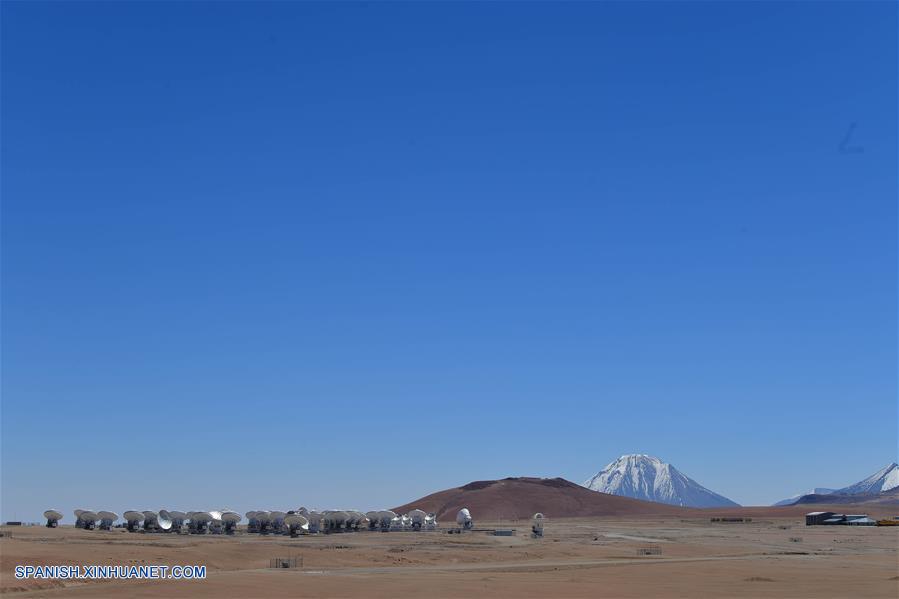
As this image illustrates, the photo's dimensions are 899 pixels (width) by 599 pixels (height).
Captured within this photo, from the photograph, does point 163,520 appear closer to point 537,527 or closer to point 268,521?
point 268,521

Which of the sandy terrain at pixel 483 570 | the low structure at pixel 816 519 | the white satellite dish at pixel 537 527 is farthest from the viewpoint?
the low structure at pixel 816 519

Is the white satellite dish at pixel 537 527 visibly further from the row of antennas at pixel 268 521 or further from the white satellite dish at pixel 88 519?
the white satellite dish at pixel 88 519

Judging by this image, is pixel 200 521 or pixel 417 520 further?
pixel 417 520

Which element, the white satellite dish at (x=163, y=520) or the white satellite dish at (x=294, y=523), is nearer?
the white satellite dish at (x=294, y=523)

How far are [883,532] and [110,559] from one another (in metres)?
116

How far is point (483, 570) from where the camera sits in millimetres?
71938

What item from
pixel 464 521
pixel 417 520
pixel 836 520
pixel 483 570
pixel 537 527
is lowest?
pixel 483 570

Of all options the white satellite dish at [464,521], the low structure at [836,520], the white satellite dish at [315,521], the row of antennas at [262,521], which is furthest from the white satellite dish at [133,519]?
the low structure at [836,520]

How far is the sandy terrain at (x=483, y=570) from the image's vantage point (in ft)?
183

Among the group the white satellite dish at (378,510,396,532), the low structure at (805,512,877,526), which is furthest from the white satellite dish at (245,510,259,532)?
the low structure at (805,512,877,526)

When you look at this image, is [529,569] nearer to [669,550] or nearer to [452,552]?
[452,552]

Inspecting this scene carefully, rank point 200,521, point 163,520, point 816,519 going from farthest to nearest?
point 816,519 < point 163,520 < point 200,521

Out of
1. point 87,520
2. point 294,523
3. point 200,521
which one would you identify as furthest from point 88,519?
point 294,523

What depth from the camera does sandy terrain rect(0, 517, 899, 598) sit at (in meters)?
55.9
